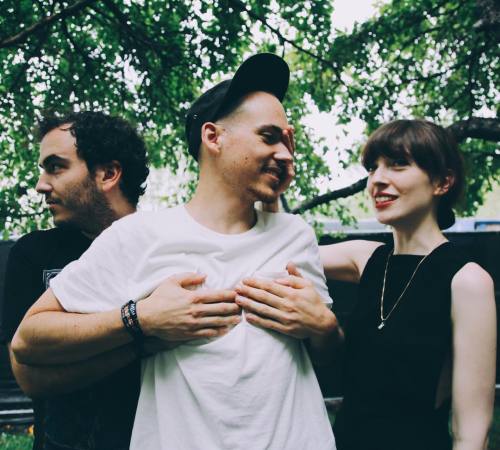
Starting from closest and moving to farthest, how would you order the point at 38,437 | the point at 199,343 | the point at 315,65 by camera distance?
the point at 199,343
the point at 38,437
the point at 315,65

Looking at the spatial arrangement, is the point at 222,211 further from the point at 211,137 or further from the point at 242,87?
the point at 242,87

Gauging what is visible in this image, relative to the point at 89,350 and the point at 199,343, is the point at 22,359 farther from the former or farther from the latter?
the point at 199,343

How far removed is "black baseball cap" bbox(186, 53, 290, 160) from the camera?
1.71 meters

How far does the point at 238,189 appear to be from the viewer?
67.1 inches

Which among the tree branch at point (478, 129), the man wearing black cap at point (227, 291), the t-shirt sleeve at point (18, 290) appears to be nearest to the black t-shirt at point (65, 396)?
the t-shirt sleeve at point (18, 290)

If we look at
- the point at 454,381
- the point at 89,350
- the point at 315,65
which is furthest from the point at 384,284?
the point at 315,65

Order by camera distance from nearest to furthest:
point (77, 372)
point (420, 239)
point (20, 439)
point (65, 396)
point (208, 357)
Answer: point (208, 357)
point (77, 372)
point (65, 396)
point (420, 239)
point (20, 439)

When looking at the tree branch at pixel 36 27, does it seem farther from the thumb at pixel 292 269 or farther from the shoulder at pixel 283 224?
the thumb at pixel 292 269

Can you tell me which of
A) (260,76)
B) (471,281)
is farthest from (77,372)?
(471,281)

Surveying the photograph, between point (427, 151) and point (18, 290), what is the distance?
1706 millimetres

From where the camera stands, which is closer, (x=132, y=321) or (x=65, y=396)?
(x=132, y=321)

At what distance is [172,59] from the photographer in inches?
205

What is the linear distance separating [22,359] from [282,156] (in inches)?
41.7

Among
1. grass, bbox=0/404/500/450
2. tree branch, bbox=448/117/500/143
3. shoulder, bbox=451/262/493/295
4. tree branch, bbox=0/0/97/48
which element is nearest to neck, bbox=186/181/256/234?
shoulder, bbox=451/262/493/295
